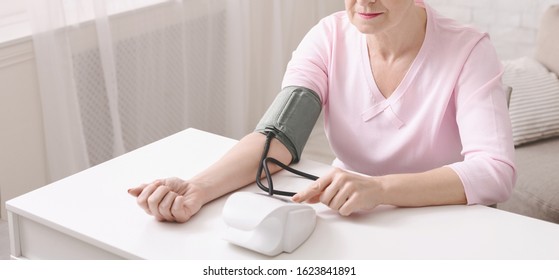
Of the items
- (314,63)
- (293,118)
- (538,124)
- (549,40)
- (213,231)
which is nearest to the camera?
(213,231)

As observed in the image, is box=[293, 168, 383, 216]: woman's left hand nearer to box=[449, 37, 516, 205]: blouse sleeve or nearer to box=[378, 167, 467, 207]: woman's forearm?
box=[378, 167, 467, 207]: woman's forearm

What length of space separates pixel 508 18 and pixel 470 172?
2.27 meters

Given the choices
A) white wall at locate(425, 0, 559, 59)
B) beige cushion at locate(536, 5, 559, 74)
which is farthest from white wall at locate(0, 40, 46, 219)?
white wall at locate(425, 0, 559, 59)

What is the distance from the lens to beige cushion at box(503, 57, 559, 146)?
2.75m

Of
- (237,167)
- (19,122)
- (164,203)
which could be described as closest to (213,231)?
(164,203)

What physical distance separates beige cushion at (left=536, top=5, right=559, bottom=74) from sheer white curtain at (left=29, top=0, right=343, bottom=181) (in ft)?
Answer: 3.48

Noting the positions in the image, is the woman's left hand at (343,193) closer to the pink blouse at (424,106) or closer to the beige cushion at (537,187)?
the pink blouse at (424,106)

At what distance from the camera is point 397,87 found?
67.9 inches

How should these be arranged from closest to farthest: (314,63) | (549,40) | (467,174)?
(467,174) → (314,63) → (549,40)

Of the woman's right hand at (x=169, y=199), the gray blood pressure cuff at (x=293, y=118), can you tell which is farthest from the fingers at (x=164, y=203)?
the gray blood pressure cuff at (x=293, y=118)

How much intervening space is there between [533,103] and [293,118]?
140 centimetres

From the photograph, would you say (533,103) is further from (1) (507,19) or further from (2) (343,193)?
(2) (343,193)

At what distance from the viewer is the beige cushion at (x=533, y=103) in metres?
2.75

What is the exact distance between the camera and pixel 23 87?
256 cm
